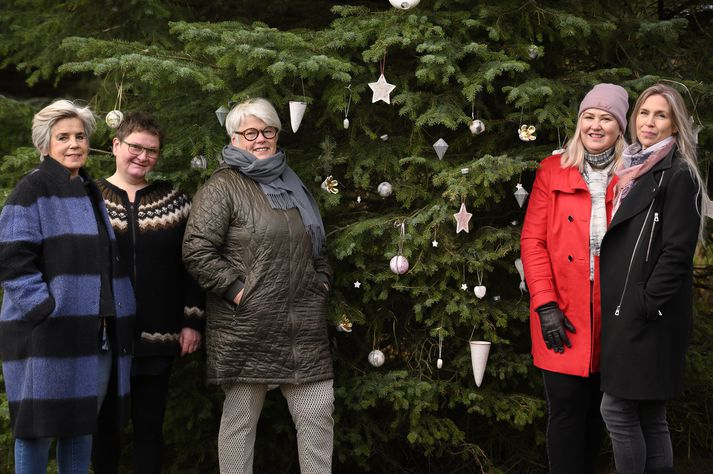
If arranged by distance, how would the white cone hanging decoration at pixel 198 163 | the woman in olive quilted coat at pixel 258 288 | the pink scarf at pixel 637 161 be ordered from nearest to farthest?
the pink scarf at pixel 637 161
the woman in olive quilted coat at pixel 258 288
the white cone hanging decoration at pixel 198 163

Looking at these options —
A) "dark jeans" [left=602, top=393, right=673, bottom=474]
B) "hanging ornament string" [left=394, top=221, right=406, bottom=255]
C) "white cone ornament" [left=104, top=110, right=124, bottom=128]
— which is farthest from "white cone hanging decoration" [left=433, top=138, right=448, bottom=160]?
"white cone ornament" [left=104, top=110, right=124, bottom=128]

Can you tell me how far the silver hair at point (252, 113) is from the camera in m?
4.24

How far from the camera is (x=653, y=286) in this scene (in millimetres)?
3648

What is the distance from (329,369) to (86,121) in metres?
1.76

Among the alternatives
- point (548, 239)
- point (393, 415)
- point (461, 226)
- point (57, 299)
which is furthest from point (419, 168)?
point (57, 299)

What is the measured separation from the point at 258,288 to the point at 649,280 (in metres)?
1.89

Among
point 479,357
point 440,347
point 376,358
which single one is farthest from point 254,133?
point 479,357

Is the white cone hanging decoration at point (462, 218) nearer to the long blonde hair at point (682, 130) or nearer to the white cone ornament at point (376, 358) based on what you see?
the white cone ornament at point (376, 358)

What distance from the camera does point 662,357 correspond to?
370cm

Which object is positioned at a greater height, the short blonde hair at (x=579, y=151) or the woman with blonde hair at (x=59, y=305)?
the short blonde hair at (x=579, y=151)

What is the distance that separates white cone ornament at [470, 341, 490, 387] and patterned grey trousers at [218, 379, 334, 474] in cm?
89

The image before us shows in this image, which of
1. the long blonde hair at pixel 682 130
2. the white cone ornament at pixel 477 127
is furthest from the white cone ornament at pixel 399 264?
the long blonde hair at pixel 682 130

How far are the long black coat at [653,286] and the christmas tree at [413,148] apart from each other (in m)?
0.83

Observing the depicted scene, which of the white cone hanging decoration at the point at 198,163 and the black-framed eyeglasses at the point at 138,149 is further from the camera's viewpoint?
the white cone hanging decoration at the point at 198,163
